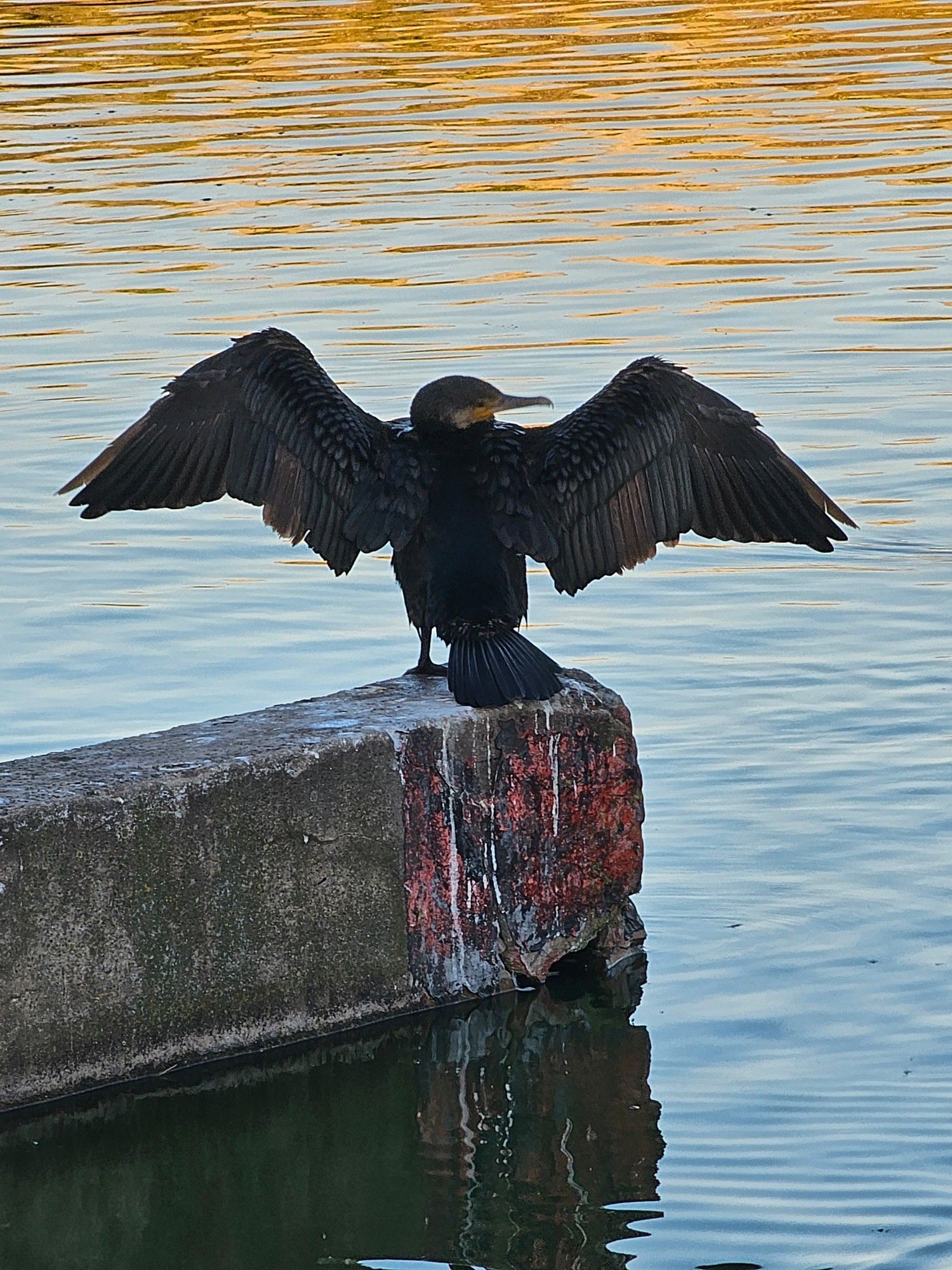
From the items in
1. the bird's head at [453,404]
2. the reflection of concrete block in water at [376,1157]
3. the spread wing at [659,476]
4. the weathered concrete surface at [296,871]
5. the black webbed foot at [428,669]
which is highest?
the bird's head at [453,404]

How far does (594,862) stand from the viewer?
→ 17.0 feet

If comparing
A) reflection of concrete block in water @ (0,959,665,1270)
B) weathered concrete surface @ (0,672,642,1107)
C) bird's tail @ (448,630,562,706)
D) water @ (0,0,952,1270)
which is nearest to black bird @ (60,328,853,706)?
bird's tail @ (448,630,562,706)

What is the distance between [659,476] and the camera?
5.65m

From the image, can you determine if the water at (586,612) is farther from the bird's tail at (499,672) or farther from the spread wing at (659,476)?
the spread wing at (659,476)

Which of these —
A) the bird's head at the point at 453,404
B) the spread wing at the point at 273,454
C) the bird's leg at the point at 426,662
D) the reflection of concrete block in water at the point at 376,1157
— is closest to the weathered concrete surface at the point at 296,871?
the reflection of concrete block in water at the point at 376,1157

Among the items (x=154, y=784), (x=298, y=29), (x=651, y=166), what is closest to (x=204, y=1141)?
(x=154, y=784)

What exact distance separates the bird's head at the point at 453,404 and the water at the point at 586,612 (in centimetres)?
124

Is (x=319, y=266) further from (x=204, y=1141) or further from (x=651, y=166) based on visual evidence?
(x=204, y=1141)

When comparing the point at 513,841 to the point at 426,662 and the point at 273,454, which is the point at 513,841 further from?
the point at 273,454

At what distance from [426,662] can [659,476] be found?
0.75 meters

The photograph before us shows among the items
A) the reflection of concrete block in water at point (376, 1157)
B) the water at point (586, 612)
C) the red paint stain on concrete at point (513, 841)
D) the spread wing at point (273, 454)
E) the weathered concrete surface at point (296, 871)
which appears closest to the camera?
the reflection of concrete block in water at point (376, 1157)

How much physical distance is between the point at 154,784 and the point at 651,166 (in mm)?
11415

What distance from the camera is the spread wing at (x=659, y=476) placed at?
5.57 m

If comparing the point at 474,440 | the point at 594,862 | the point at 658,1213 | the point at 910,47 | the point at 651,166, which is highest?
the point at 910,47
